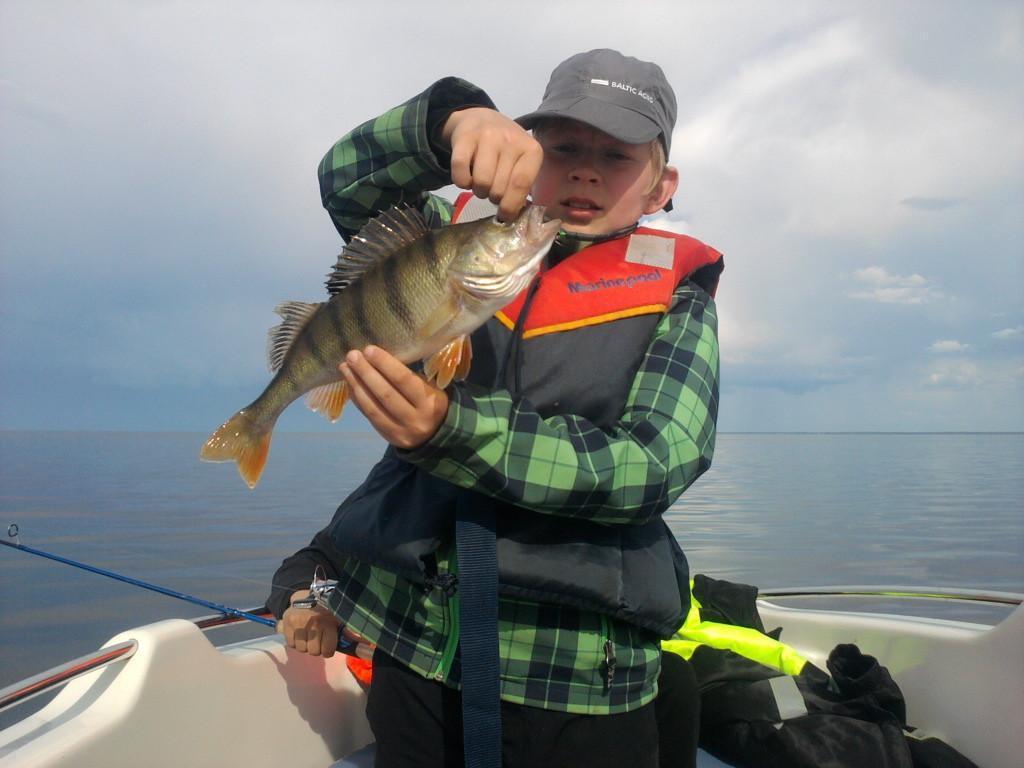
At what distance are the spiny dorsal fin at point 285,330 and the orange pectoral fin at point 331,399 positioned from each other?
0.17 m

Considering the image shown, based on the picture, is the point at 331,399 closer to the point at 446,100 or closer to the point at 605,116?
the point at 446,100

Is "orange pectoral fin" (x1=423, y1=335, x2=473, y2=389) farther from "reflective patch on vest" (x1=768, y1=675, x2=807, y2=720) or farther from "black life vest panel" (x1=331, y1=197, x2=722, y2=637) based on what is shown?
"reflective patch on vest" (x1=768, y1=675, x2=807, y2=720)

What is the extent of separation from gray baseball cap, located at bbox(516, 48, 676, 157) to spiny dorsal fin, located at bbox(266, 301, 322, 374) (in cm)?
82

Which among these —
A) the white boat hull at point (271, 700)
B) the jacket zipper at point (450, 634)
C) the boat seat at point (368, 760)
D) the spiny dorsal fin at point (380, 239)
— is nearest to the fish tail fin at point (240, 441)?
the spiny dorsal fin at point (380, 239)

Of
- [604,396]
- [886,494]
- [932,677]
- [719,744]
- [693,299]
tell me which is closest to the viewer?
[604,396]

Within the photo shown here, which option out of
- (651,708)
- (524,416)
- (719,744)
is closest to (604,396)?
(524,416)

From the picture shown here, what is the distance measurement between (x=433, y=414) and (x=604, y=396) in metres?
0.61

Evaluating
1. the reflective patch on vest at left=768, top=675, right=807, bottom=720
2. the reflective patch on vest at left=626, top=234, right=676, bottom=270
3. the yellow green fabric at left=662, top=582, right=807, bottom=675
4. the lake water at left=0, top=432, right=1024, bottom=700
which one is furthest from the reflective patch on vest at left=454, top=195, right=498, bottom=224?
the reflective patch on vest at left=768, top=675, right=807, bottom=720

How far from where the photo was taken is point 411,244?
1.71 meters

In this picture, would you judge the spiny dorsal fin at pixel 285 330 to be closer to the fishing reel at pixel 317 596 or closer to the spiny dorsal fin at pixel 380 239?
the spiny dorsal fin at pixel 380 239

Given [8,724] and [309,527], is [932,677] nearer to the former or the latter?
[8,724]

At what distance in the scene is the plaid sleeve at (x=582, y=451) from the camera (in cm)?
151

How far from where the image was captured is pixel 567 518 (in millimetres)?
1780

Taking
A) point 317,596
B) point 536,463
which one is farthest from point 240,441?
point 317,596
